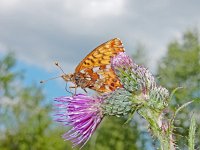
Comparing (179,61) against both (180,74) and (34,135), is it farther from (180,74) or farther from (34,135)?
(34,135)

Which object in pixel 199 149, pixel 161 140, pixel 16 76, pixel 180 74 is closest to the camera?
pixel 161 140

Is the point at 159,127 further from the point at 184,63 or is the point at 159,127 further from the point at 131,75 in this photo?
the point at 184,63

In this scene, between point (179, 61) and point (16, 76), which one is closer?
point (179, 61)

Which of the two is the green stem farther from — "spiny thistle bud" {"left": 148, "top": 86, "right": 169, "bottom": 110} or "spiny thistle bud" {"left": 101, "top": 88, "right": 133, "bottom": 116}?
"spiny thistle bud" {"left": 101, "top": 88, "right": 133, "bottom": 116}

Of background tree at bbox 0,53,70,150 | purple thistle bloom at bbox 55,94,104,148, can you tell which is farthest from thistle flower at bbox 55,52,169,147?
background tree at bbox 0,53,70,150

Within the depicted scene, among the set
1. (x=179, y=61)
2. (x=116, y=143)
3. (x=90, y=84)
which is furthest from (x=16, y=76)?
(x=90, y=84)

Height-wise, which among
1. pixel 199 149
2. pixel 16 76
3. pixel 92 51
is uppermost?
pixel 16 76
